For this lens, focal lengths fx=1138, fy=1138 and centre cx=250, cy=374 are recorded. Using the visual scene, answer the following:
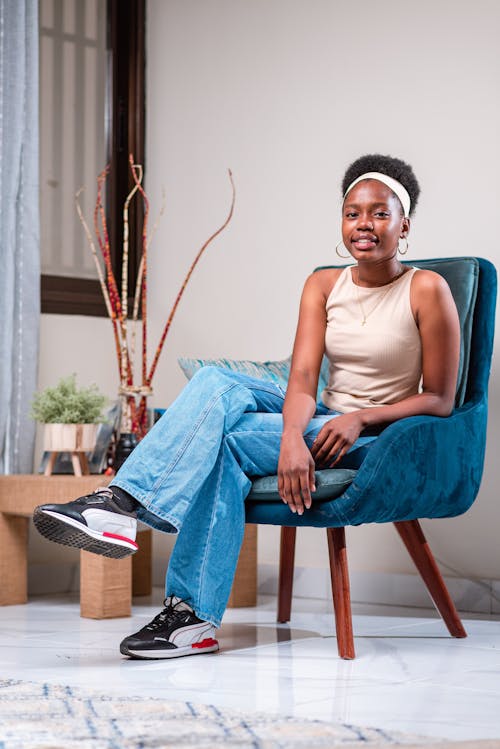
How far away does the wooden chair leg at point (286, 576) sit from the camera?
9.71ft

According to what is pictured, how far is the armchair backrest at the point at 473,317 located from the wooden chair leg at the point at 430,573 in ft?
1.06

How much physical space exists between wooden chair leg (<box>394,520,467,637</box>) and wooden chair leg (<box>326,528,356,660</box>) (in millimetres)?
326

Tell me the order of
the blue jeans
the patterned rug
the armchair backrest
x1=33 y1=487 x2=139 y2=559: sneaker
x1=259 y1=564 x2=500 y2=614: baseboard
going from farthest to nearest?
x1=259 y1=564 x2=500 y2=614: baseboard
the armchair backrest
the blue jeans
x1=33 y1=487 x2=139 y2=559: sneaker
the patterned rug

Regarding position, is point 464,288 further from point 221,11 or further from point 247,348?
point 221,11

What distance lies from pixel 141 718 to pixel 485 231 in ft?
6.39

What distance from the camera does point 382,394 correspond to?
255 cm

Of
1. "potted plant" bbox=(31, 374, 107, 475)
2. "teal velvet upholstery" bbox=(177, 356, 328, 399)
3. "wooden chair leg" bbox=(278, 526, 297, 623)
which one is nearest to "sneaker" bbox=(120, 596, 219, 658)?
"wooden chair leg" bbox=(278, 526, 297, 623)

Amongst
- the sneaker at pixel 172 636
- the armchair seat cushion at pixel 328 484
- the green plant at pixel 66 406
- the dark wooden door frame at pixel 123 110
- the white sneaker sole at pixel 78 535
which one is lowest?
the sneaker at pixel 172 636

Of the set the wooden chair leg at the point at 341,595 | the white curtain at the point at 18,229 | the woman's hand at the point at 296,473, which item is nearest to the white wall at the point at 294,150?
the white curtain at the point at 18,229

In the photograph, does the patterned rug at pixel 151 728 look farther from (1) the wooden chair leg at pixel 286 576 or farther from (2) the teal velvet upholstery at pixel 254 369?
(2) the teal velvet upholstery at pixel 254 369

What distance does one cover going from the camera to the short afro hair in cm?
258

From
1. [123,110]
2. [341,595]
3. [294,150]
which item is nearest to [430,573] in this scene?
[341,595]

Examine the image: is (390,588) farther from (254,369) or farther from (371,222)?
(371,222)

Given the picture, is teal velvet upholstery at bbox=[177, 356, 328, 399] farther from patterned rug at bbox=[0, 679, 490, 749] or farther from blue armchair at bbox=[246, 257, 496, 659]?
patterned rug at bbox=[0, 679, 490, 749]
